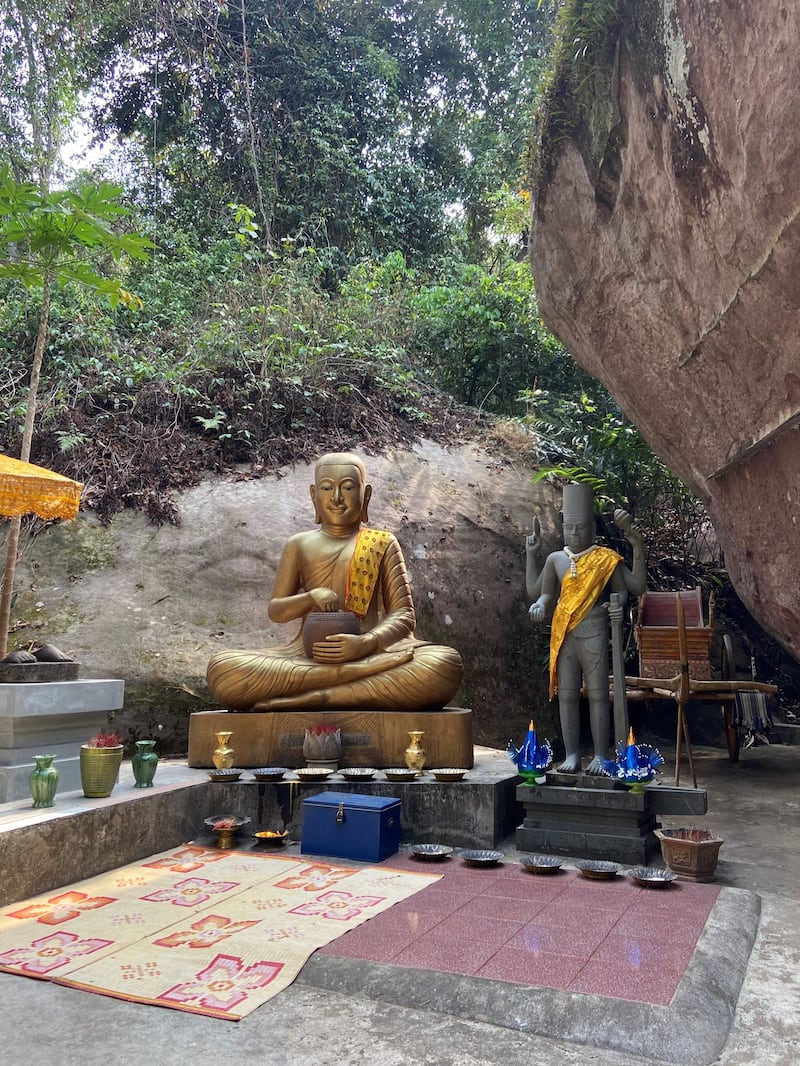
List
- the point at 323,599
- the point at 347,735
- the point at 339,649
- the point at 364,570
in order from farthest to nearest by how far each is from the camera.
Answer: the point at 364,570, the point at 323,599, the point at 339,649, the point at 347,735

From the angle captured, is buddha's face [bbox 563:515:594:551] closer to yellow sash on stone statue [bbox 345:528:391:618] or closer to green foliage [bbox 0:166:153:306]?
yellow sash on stone statue [bbox 345:528:391:618]

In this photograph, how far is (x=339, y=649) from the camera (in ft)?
18.5

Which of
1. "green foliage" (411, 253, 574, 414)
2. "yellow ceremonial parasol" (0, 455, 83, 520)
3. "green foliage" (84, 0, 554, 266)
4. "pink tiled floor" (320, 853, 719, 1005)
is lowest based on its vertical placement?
"pink tiled floor" (320, 853, 719, 1005)

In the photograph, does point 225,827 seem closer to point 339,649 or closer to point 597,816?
point 339,649

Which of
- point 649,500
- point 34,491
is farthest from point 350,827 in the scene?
point 649,500

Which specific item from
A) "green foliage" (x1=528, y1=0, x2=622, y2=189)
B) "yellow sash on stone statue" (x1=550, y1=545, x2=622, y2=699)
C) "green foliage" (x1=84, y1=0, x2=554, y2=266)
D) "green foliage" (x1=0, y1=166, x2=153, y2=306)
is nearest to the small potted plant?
"yellow sash on stone statue" (x1=550, y1=545, x2=622, y2=699)

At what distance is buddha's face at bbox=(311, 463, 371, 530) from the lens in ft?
20.9

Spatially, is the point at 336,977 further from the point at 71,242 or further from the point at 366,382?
the point at 366,382

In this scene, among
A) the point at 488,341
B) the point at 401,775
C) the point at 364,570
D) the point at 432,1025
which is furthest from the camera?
the point at 488,341

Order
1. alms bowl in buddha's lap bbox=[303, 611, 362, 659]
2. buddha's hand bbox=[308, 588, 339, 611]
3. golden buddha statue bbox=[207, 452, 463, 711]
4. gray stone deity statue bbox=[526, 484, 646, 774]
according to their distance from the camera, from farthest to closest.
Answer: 1. buddha's hand bbox=[308, 588, 339, 611]
2. alms bowl in buddha's lap bbox=[303, 611, 362, 659]
3. golden buddha statue bbox=[207, 452, 463, 711]
4. gray stone deity statue bbox=[526, 484, 646, 774]

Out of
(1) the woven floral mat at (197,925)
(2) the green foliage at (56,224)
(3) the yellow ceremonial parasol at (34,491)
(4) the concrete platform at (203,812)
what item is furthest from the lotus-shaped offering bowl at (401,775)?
(2) the green foliage at (56,224)

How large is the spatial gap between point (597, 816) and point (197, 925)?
7.48 ft

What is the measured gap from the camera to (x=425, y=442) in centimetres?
1040

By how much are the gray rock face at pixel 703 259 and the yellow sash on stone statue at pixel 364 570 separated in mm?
2329
